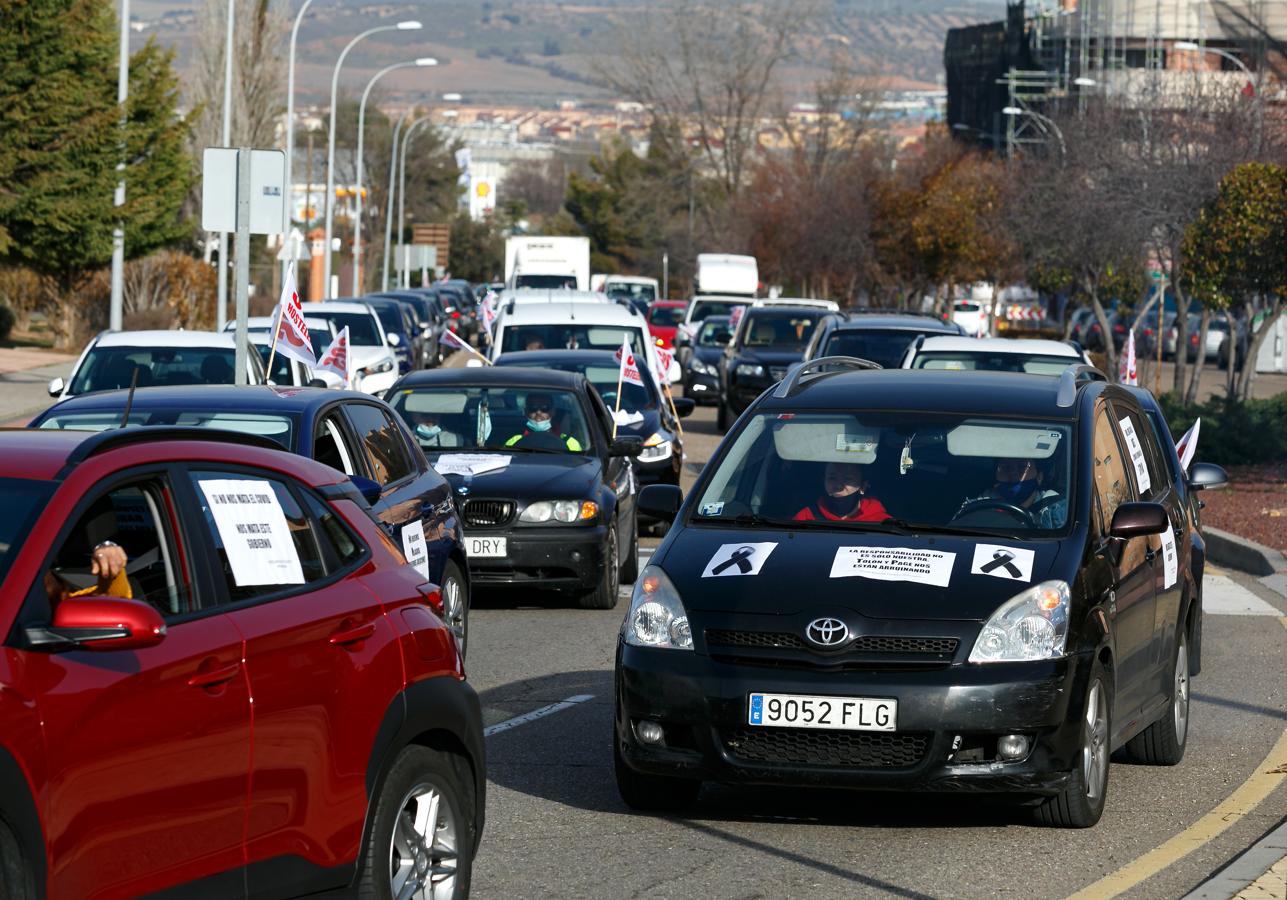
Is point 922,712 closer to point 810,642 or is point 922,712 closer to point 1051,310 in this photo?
point 810,642

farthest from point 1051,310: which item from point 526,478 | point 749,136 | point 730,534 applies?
point 730,534

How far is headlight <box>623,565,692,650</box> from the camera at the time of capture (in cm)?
760

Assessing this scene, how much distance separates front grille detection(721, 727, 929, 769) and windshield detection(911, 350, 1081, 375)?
11.4 m

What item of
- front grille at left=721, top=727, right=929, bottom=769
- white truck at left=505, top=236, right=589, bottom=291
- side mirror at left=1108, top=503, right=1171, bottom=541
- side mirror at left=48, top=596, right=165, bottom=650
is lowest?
front grille at left=721, top=727, right=929, bottom=769

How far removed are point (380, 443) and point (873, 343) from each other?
13.4 meters

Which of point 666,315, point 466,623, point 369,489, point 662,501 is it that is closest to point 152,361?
point 466,623

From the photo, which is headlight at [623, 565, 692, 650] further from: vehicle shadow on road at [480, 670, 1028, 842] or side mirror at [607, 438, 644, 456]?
side mirror at [607, 438, 644, 456]

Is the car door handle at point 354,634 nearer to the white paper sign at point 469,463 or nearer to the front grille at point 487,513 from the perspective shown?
the front grille at point 487,513

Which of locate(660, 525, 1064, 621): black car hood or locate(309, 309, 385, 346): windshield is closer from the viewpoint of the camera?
locate(660, 525, 1064, 621): black car hood

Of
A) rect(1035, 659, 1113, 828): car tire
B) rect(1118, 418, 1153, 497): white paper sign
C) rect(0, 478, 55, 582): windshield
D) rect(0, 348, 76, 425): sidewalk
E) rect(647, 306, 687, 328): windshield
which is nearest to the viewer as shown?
rect(0, 478, 55, 582): windshield

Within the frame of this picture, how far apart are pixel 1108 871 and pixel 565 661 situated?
5137mm

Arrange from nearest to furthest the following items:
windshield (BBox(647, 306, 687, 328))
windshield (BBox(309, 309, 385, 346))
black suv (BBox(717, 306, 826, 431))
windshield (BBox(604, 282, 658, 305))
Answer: black suv (BBox(717, 306, 826, 431)) < windshield (BBox(309, 309, 385, 346)) < windshield (BBox(647, 306, 687, 328)) < windshield (BBox(604, 282, 658, 305))

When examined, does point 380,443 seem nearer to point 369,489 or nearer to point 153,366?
point 369,489

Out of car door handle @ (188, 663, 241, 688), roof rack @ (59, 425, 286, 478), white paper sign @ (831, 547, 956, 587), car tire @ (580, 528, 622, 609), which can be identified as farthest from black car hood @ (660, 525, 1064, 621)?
car tire @ (580, 528, 622, 609)
